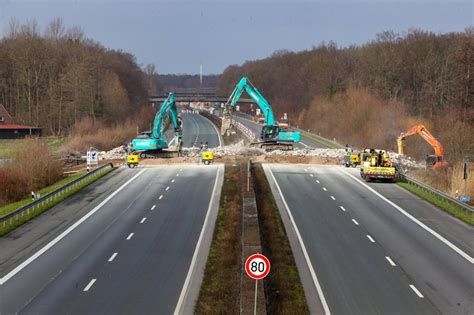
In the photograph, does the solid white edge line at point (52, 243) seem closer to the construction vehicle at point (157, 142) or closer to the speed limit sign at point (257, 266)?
the speed limit sign at point (257, 266)

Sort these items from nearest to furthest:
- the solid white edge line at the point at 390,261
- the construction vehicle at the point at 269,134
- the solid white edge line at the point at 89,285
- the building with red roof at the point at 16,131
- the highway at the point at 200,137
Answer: the solid white edge line at the point at 89,285
the solid white edge line at the point at 390,261
the construction vehicle at the point at 269,134
the highway at the point at 200,137
the building with red roof at the point at 16,131

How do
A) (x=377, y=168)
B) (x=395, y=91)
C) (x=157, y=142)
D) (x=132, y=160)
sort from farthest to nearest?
(x=395, y=91) < (x=157, y=142) < (x=132, y=160) < (x=377, y=168)

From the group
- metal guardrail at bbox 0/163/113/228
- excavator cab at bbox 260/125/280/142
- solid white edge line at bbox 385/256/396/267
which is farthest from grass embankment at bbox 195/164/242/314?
excavator cab at bbox 260/125/280/142

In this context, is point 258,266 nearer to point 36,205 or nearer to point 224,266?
point 224,266

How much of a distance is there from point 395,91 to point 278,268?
7956cm

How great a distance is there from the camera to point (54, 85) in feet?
348

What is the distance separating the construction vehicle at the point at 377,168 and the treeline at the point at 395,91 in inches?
545

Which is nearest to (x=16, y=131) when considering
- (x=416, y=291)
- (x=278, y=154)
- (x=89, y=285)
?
(x=278, y=154)

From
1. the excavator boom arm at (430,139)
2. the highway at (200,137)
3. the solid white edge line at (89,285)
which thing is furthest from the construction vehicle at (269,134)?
the solid white edge line at (89,285)

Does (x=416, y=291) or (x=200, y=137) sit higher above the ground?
(x=200, y=137)

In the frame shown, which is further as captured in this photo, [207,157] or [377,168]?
[207,157]

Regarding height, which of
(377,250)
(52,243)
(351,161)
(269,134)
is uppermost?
(269,134)

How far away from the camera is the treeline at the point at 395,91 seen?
76375mm

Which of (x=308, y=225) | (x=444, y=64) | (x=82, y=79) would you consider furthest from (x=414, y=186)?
(x=82, y=79)
